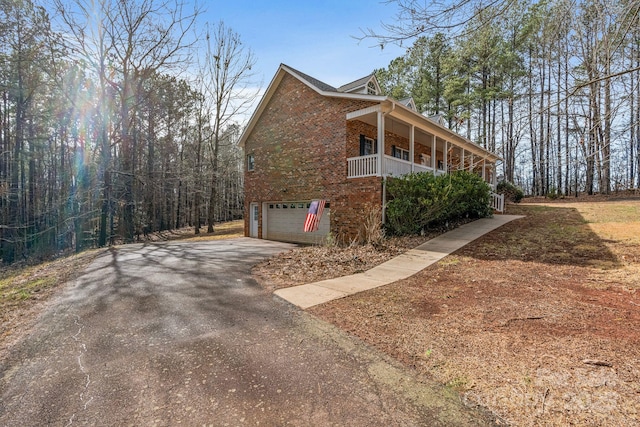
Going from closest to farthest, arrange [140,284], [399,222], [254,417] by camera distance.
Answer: [254,417], [140,284], [399,222]

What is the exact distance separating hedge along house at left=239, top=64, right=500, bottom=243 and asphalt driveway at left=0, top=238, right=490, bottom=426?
278 inches

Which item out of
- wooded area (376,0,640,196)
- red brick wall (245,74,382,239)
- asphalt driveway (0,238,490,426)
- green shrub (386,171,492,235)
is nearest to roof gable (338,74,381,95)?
red brick wall (245,74,382,239)

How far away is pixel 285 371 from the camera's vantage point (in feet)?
9.41

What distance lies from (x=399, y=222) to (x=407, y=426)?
8.68 meters

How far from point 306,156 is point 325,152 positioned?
1179 millimetres

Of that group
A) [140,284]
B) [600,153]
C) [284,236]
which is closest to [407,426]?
[600,153]

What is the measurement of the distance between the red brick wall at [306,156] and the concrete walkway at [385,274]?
2707 millimetres

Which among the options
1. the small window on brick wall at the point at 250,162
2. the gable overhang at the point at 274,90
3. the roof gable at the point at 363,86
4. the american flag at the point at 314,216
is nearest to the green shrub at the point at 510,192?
the roof gable at the point at 363,86

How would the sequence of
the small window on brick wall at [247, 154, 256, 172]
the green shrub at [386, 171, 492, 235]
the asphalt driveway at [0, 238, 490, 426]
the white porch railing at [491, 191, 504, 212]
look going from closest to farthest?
1. the asphalt driveway at [0, 238, 490, 426]
2. the green shrub at [386, 171, 492, 235]
3. the white porch railing at [491, 191, 504, 212]
4. the small window on brick wall at [247, 154, 256, 172]

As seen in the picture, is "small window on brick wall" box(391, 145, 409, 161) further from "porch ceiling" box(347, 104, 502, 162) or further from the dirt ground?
the dirt ground

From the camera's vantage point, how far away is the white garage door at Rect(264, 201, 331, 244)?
12.8m

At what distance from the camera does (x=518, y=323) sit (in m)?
3.74

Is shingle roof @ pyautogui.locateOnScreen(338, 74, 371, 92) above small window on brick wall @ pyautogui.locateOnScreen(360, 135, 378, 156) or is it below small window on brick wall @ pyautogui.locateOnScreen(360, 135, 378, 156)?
above

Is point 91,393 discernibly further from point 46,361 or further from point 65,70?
point 65,70
